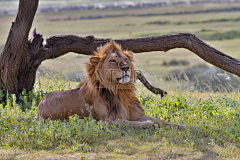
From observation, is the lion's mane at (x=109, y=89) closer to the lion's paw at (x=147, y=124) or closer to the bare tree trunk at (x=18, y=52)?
the lion's paw at (x=147, y=124)

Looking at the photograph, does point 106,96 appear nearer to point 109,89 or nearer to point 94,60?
point 109,89

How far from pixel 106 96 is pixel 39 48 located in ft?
9.33

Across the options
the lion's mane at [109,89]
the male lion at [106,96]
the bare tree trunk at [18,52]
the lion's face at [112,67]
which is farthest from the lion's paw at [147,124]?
the bare tree trunk at [18,52]

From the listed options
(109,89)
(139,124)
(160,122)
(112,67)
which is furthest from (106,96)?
(160,122)

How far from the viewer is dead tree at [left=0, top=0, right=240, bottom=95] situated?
25.3 ft

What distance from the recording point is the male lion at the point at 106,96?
6090 mm

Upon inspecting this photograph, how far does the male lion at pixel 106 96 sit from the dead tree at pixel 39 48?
1712 millimetres

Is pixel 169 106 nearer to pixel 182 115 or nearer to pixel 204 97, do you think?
pixel 182 115

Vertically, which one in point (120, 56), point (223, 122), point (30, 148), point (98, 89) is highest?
point (120, 56)

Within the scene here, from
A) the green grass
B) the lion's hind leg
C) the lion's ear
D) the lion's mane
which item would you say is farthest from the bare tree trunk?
the lion's hind leg

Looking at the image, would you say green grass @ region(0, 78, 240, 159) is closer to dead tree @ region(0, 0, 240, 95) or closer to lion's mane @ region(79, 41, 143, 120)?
lion's mane @ region(79, 41, 143, 120)

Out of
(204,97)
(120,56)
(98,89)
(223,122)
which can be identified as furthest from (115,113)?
(204,97)

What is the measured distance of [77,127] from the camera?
18.8 feet

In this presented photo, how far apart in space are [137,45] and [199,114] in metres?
2.34
